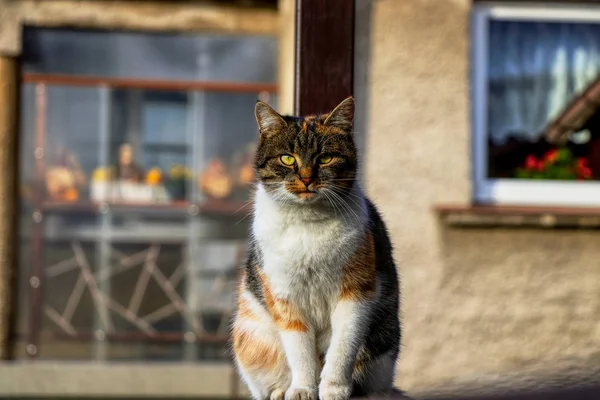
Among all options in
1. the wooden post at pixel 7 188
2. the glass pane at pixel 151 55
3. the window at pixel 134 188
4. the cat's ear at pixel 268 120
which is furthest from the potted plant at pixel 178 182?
the cat's ear at pixel 268 120

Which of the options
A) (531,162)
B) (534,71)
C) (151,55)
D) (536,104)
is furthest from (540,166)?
(151,55)

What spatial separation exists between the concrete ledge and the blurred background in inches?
0.5

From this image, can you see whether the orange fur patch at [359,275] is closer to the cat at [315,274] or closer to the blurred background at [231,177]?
the cat at [315,274]

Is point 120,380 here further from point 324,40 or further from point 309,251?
point 324,40

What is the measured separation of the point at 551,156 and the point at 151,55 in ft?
9.18

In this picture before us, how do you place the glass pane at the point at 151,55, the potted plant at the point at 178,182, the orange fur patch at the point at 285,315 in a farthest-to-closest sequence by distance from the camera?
the potted plant at the point at 178,182
the glass pane at the point at 151,55
the orange fur patch at the point at 285,315

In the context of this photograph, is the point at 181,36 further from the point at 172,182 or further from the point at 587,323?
the point at 587,323

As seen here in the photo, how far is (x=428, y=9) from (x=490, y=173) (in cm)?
105

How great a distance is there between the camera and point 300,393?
1.95m

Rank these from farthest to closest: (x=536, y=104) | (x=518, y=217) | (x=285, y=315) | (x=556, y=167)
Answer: (x=536, y=104) < (x=556, y=167) < (x=518, y=217) < (x=285, y=315)

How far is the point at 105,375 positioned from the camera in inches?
264

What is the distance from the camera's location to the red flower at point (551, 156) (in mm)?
5926

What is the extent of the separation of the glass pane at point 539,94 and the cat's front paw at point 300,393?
13.6ft

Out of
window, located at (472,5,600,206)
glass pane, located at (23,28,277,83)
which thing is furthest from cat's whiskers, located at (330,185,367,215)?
glass pane, located at (23,28,277,83)
